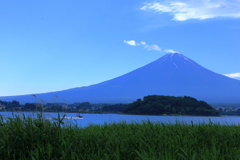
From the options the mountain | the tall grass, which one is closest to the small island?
→ the tall grass

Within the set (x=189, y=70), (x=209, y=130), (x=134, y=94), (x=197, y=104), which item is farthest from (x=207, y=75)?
(x=209, y=130)

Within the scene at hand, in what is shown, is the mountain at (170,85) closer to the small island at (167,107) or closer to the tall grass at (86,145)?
the small island at (167,107)

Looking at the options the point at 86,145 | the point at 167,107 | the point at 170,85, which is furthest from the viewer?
the point at 170,85

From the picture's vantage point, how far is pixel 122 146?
173 inches

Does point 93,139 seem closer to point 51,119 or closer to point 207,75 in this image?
point 51,119

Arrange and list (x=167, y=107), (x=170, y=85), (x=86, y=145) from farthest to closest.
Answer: (x=170, y=85), (x=167, y=107), (x=86, y=145)

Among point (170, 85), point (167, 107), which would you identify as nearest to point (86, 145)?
point (167, 107)

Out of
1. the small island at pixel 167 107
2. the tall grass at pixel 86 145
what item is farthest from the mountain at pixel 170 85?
the tall grass at pixel 86 145

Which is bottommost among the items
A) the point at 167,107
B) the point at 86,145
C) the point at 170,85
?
the point at 86,145

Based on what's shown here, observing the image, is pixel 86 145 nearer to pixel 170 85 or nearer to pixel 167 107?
pixel 167 107

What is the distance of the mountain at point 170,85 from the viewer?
4058 inches

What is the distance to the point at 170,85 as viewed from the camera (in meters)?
117

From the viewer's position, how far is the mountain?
103 meters

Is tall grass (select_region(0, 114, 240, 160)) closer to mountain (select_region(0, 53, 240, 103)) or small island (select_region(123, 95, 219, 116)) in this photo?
small island (select_region(123, 95, 219, 116))
